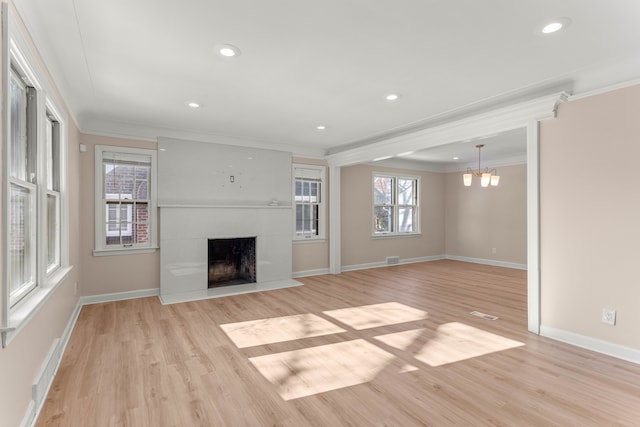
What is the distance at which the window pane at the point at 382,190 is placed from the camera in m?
7.71

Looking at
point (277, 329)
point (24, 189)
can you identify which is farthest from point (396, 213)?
point (24, 189)

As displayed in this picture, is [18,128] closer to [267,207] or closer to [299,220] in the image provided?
[267,207]

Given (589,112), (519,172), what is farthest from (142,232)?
(519,172)

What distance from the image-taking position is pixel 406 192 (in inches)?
326

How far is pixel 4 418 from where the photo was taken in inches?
61.1

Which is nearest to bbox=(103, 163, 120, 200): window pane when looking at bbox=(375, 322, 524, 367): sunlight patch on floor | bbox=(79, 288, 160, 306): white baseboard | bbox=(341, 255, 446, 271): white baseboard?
bbox=(79, 288, 160, 306): white baseboard

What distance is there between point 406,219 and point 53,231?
279 inches

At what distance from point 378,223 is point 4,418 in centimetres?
693

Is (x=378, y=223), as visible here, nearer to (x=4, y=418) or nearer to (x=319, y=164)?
(x=319, y=164)

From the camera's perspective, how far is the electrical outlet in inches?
113

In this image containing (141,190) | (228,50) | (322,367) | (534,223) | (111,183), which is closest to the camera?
(228,50)

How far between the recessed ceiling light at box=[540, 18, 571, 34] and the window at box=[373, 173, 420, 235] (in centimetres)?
537

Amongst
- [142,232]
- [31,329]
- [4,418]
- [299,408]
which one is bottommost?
[299,408]

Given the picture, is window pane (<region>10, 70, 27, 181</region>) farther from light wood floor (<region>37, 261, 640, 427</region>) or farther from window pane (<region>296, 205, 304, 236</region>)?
window pane (<region>296, 205, 304, 236</region>)
